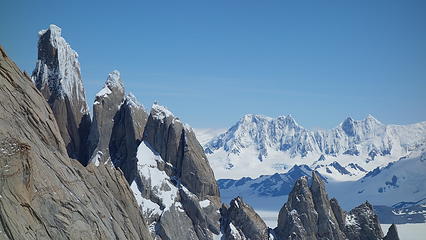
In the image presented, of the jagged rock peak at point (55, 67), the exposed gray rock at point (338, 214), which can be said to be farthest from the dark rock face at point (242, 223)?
the jagged rock peak at point (55, 67)

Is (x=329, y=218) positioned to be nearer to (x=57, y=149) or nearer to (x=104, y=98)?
(x=104, y=98)

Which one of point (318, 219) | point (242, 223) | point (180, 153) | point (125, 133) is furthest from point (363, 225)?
point (125, 133)

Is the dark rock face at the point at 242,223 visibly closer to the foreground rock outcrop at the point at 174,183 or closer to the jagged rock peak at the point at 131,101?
the foreground rock outcrop at the point at 174,183

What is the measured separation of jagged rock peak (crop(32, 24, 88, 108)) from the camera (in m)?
133

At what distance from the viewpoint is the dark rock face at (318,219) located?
141375mm

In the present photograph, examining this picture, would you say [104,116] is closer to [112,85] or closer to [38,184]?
[112,85]

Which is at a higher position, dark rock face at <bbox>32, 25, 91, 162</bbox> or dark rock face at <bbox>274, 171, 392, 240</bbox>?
dark rock face at <bbox>32, 25, 91, 162</bbox>

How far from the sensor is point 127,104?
139500mm

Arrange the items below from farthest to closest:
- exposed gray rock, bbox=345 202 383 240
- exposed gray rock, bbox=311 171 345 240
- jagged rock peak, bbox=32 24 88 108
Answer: exposed gray rock, bbox=345 202 383 240, exposed gray rock, bbox=311 171 345 240, jagged rock peak, bbox=32 24 88 108

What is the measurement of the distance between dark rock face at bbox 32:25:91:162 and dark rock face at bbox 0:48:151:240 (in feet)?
219

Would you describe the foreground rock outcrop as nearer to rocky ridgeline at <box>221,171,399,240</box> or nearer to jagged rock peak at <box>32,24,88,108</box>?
rocky ridgeline at <box>221,171,399,240</box>

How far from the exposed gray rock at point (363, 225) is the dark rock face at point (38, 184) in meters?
92.7

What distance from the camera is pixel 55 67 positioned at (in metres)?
134

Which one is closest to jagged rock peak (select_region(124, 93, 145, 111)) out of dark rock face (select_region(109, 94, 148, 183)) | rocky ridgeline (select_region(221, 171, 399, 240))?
dark rock face (select_region(109, 94, 148, 183))
